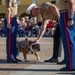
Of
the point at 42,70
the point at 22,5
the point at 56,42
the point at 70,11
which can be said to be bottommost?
the point at 42,70

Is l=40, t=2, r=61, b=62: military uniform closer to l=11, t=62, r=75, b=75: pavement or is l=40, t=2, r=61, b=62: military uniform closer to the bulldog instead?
the bulldog

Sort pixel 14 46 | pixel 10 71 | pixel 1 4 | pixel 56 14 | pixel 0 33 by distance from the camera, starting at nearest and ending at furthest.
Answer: pixel 10 71 → pixel 56 14 → pixel 14 46 → pixel 0 33 → pixel 1 4

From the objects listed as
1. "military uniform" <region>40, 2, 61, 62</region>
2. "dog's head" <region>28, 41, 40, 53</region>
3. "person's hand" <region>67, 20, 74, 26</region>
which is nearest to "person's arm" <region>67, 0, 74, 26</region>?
"person's hand" <region>67, 20, 74, 26</region>

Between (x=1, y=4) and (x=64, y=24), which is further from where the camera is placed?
(x=1, y=4)

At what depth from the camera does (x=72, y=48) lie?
6.36 m

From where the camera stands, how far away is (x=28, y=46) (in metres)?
8.12

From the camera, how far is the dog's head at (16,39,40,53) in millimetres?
8027

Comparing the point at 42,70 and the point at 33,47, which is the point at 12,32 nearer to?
the point at 33,47

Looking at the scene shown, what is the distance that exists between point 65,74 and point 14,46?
2305 millimetres

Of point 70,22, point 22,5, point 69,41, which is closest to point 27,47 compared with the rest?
point 69,41

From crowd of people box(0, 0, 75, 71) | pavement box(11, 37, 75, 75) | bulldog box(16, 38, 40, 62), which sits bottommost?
pavement box(11, 37, 75, 75)

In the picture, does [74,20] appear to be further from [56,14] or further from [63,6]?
[56,14]

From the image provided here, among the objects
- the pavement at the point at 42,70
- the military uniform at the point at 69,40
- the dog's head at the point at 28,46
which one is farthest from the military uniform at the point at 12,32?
the military uniform at the point at 69,40

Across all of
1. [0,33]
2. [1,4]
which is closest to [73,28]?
[0,33]
